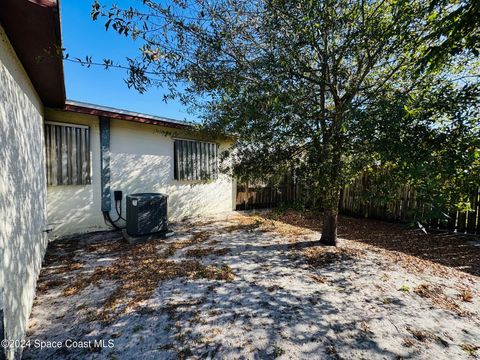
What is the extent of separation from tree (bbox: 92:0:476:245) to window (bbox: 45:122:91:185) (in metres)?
2.59

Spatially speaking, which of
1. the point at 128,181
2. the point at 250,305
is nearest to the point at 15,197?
the point at 250,305

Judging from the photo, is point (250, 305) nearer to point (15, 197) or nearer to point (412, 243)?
point (15, 197)

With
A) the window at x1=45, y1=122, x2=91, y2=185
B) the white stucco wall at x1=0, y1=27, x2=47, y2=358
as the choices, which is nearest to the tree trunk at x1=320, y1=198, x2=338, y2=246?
the white stucco wall at x1=0, y1=27, x2=47, y2=358

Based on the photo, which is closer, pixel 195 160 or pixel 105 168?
pixel 105 168

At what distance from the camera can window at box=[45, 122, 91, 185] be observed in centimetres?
435

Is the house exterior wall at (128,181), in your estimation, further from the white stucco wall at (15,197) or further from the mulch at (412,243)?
the mulch at (412,243)

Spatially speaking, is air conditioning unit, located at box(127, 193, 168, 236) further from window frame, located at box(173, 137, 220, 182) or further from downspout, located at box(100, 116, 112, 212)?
window frame, located at box(173, 137, 220, 182)

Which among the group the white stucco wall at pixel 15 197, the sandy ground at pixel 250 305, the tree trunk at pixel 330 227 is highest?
the white stucco wall at pixel 15 197

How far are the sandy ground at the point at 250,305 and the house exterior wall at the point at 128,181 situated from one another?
2.91 ft

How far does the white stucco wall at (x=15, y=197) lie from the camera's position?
1612 millimetres

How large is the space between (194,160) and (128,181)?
6.31 ft

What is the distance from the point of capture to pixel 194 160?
6645mm

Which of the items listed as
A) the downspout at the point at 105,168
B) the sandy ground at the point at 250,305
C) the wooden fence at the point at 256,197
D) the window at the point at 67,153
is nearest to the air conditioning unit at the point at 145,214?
the sandy ground at the point at 250,305

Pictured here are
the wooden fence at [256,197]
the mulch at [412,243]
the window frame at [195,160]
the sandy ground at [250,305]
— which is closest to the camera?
the sandy ground at [250,305]
